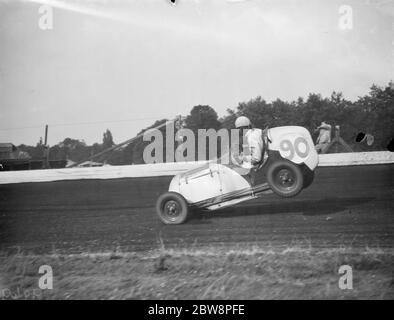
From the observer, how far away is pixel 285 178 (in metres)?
4.04

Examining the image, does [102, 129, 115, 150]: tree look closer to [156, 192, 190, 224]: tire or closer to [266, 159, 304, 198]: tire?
[156, 192, 190, 224]: tire

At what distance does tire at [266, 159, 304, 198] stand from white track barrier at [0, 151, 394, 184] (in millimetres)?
275

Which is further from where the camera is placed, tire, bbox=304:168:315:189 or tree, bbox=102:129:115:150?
tree, bbox=102:129:115:150

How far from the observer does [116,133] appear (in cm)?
438

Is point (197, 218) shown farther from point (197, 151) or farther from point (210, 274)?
point (197, 151)

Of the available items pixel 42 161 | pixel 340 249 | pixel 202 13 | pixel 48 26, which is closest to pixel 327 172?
pixel 340 249

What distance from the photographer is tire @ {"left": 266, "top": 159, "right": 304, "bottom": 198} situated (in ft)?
13.1

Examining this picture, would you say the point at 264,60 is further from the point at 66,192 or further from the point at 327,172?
the point at 66,192

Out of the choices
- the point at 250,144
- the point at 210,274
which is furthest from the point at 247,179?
the point at 210,274

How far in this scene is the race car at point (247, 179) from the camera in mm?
4031

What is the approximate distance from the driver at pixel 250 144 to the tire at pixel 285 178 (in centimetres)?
16

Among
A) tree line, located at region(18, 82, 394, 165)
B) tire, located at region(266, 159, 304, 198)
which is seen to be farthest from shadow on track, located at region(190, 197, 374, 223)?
tree line, located at region(18, 82, 394, 165)

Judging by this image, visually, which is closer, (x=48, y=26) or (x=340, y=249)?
(x=340, y=249)
